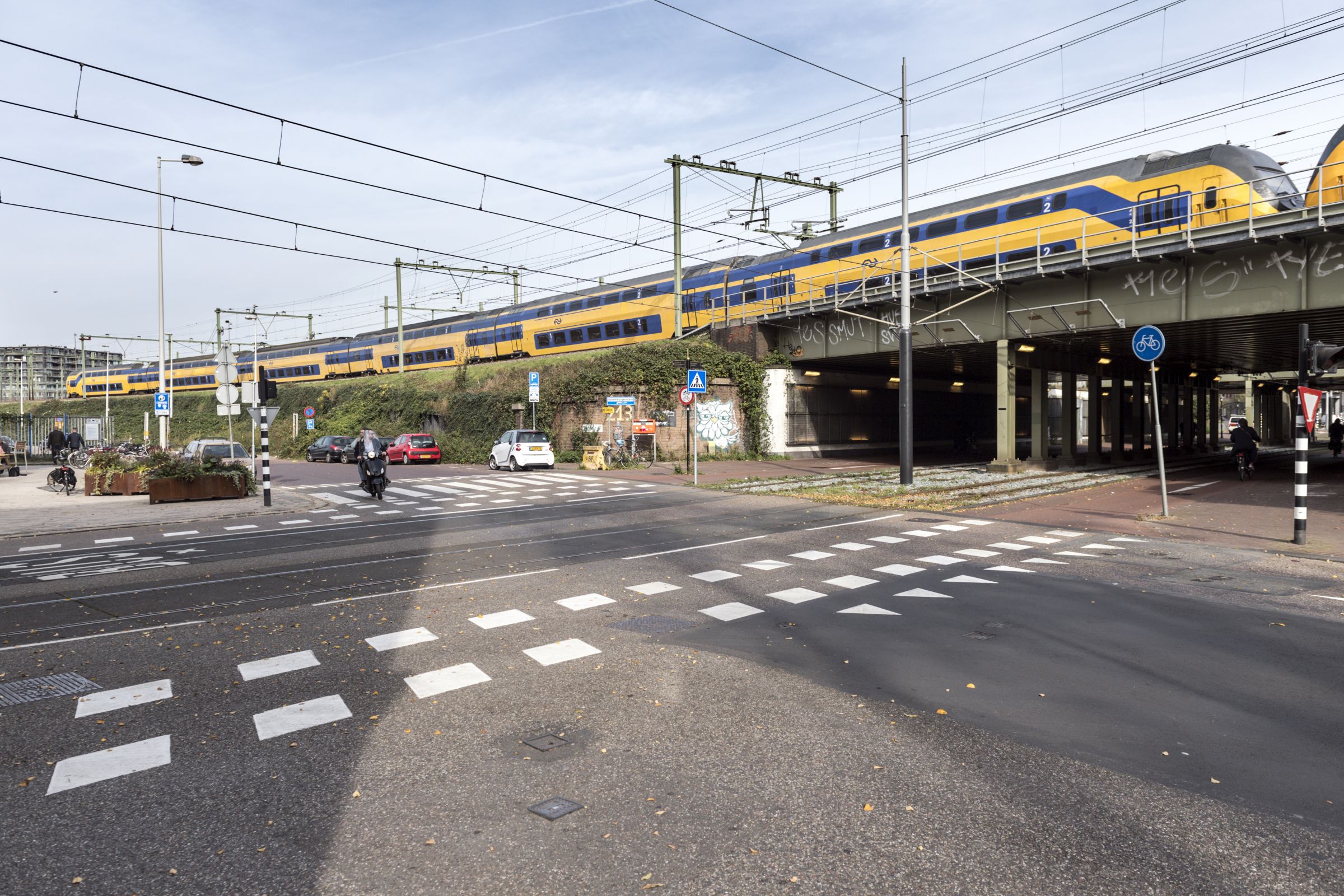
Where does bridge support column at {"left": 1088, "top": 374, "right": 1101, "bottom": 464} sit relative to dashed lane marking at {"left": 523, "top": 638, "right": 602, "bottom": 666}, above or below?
above

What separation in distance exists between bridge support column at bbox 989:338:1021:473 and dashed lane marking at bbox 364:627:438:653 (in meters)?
23.6

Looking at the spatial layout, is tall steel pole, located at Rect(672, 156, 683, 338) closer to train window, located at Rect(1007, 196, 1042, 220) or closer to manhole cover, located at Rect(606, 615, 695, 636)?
train window, located at Rect(1007, 196, 1042, 220)

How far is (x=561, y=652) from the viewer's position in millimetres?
6285

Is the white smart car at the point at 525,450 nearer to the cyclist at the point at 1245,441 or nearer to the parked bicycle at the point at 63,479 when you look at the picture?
the parked bicycle at the point at 63,479

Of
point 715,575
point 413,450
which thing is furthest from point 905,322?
point 413,450

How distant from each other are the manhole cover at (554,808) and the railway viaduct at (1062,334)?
19076 millimetres

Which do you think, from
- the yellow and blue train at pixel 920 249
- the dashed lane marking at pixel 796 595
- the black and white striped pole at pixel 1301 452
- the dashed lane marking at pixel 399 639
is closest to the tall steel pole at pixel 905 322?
the yellow and blue train at pixel 920 249

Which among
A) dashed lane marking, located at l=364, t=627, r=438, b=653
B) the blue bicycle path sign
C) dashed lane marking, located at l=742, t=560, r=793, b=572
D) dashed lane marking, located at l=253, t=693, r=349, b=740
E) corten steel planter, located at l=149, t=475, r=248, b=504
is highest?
the blue bicycle path sign

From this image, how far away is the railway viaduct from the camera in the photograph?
2009 cm

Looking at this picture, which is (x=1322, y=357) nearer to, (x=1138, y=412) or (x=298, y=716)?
(x=298, y=716)

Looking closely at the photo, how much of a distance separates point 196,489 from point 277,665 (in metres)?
15.4

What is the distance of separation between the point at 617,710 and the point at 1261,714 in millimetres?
3883

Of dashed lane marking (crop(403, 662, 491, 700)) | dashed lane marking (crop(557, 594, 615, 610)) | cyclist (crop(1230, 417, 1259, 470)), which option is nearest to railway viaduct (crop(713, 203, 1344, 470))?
cyclist (crop(1230, 417, 1259, 470))

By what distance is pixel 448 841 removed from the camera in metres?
3.41
